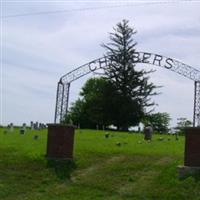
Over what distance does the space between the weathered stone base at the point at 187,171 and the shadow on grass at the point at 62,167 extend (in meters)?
3.25

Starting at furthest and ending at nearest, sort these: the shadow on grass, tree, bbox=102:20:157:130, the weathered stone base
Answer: tree, bbox=102:20:157:130 → the shadow on grass → the weathered stone base

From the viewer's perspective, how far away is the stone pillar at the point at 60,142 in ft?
62.8

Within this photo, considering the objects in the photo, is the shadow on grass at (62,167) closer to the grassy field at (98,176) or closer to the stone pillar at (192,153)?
the grassy field at (98,176)

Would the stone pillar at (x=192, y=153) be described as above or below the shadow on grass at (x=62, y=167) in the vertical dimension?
above

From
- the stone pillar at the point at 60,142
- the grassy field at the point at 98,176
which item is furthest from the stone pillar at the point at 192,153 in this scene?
the stone pillar at the point at 60,142

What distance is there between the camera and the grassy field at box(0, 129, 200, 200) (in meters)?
15.0

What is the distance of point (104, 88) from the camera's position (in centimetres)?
6053

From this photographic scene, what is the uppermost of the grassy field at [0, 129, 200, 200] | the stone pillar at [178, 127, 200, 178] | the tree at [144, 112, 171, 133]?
the tree at [144, 112, 171, 133]

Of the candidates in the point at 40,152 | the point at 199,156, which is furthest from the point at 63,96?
the point at 199,156

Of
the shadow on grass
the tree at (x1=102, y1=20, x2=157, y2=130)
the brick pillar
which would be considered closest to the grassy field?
the shadow on grass

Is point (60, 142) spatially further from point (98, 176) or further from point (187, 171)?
point (187, 171)

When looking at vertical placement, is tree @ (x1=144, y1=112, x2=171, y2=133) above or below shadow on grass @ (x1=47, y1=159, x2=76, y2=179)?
above

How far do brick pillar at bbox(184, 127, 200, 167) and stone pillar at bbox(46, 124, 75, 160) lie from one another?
409 centimetres

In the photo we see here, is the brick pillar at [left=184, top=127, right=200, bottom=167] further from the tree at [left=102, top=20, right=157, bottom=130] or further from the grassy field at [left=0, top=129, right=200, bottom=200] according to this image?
the tree at [left=102, top=20, right=157, bottom=130]
